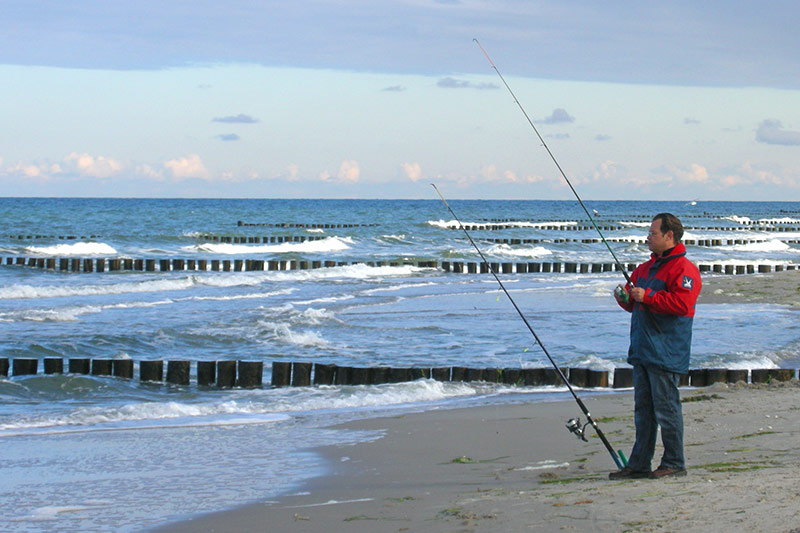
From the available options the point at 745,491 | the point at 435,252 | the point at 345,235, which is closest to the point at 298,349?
the point at 745,491

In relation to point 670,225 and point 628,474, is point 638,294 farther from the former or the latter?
point 628,474

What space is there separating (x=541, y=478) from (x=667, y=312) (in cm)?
135

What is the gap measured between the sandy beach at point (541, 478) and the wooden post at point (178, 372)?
323 centimetres

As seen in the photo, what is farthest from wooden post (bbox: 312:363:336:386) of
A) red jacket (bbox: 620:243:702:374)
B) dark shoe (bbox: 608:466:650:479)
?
red jacket (bbox: 620:243:702:374)

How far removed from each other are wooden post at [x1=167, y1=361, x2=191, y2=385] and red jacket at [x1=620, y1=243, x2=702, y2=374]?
6762mm

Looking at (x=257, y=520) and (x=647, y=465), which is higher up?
(x=647, y=465)

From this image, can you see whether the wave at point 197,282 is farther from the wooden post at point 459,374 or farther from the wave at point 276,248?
the wooden post at point 459,374

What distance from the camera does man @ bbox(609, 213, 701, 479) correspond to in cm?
524

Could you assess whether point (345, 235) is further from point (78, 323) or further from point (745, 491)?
point (745, 491)

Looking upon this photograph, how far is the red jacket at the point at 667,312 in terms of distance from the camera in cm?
522

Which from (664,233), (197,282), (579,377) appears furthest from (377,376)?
(197,282)

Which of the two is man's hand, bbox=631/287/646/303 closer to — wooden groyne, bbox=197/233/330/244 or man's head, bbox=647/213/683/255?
man's head, bbox=647/213/683/255

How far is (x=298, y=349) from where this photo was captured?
13.4 metres

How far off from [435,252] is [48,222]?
1323 inches
